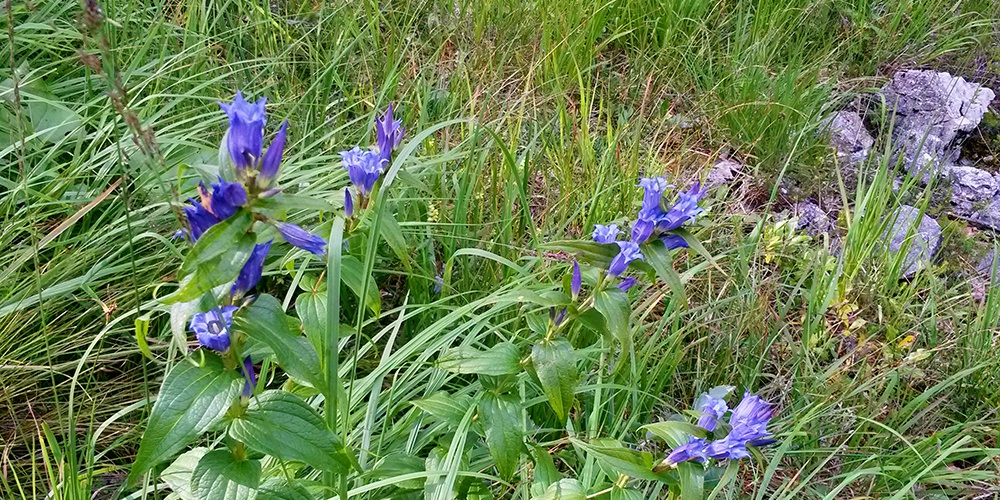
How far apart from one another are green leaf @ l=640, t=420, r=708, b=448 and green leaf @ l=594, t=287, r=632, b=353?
131mm

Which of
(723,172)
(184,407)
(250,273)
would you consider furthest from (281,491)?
(723,172)

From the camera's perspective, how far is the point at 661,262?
1.03 meters

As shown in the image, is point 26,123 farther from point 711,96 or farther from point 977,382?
point 977,382

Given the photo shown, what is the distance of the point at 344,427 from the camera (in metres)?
1.17

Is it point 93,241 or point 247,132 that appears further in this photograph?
point 93,241

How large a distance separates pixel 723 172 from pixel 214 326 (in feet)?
6.67

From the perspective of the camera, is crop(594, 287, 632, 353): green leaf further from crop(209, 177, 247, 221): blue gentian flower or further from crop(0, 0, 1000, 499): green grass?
crop(209, 177, 247, 221): blue gentian flower

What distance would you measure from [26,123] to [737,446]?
187 cm

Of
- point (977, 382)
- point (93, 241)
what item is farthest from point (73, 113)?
point (977, 382)

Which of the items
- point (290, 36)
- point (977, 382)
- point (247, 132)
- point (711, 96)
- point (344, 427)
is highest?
point (247, 132)

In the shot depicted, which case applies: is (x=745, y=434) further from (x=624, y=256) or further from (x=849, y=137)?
(x=849, y=137)

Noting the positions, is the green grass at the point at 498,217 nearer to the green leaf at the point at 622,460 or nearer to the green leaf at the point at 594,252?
the green leaf at the point at 594,252

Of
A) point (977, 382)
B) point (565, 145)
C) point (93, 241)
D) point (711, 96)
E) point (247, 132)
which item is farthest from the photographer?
point (711, 96)

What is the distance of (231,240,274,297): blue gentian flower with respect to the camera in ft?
2.90
